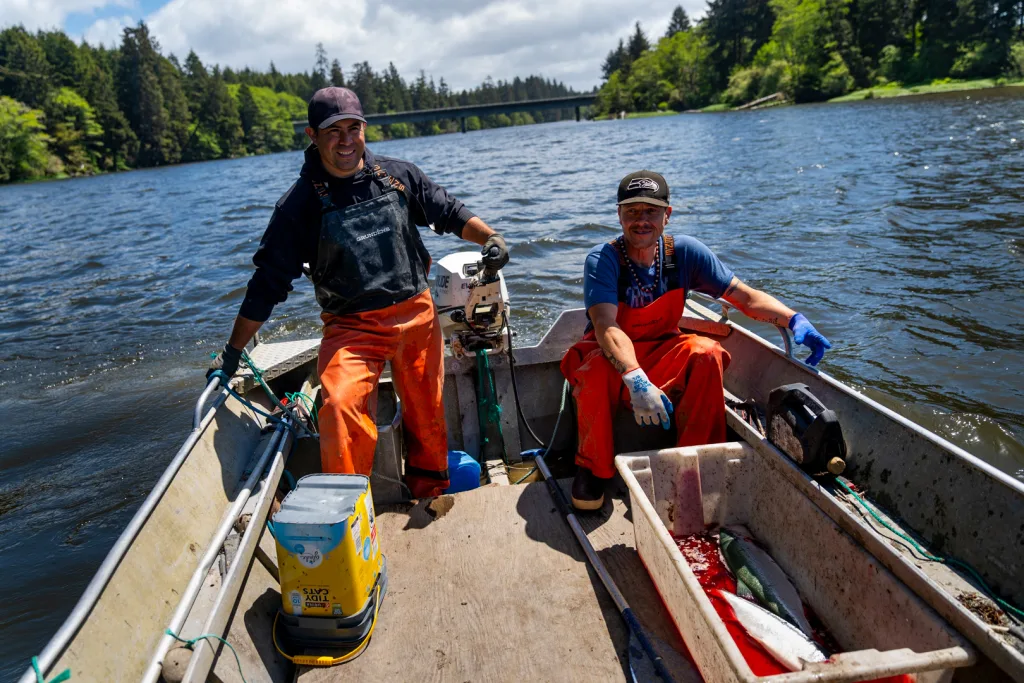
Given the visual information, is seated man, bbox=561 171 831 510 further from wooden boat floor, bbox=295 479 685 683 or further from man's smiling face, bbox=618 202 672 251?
wooden boat floor, bbox=295 479 685 683

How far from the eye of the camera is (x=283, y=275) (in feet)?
11.3

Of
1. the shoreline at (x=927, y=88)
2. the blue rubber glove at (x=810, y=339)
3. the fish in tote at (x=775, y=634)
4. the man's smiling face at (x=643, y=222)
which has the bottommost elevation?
the shoreline at (x=927, y=88)

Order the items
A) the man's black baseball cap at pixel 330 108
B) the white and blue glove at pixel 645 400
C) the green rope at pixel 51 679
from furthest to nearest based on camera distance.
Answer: the man's black baseball cap at pixel 330 108
the white and blue glove at pixel 645 400
the green rope at pixel 51 679

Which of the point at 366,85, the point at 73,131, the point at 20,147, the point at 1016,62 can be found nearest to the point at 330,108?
the point at 1016,62

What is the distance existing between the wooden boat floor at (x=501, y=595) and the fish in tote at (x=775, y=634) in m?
0.27

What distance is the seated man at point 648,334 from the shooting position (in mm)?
3420

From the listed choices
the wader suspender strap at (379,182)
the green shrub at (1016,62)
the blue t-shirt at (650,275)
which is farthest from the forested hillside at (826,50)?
the wader suspender strap at (379,182)

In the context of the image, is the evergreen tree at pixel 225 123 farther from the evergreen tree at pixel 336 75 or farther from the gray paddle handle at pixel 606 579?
the gray paddle handle at pixel 606 579

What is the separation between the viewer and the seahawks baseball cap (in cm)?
340

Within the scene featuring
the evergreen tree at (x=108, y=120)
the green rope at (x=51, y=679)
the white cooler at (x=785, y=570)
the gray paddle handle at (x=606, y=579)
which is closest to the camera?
the green rope at (x=51, y=679)

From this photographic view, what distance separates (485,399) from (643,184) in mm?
1779

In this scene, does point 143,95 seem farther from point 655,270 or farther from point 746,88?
point 655,270

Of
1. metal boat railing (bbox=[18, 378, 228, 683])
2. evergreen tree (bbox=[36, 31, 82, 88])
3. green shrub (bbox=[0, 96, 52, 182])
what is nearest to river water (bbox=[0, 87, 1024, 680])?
metal boat railing (bbox=[18, 378, 228, 683])

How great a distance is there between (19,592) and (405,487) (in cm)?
292
